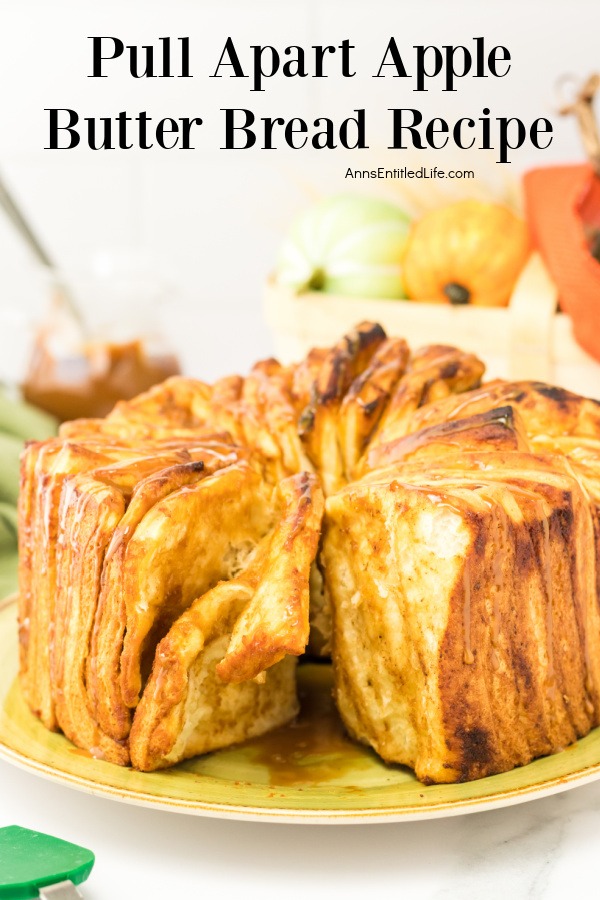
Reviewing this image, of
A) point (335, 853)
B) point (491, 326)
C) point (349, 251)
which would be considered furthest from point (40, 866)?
point (349, 251)

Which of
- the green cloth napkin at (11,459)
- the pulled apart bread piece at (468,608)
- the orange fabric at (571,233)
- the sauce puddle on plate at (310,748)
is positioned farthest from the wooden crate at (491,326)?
the sauce puddle on plate at (310,748)

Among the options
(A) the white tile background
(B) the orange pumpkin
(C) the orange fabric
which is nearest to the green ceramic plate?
(C) the orange fabric

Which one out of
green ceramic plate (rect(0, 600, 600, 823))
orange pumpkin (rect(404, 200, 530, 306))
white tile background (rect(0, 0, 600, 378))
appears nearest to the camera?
green ceramic plate (rect(0, 600, 600, 823))

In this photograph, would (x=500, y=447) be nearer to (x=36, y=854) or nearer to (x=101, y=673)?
(x=101, y=673)

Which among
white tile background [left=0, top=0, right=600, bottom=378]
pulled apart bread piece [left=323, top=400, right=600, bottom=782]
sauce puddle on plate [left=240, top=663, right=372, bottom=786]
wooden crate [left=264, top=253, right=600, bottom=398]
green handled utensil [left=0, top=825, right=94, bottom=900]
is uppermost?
white tile background [left=0, top=0, right=600, bottom=378]

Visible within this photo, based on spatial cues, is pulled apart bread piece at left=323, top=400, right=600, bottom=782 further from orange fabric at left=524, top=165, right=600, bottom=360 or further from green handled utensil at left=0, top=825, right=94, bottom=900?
orange fabric at left=524, top=165, right=600, bottom=360

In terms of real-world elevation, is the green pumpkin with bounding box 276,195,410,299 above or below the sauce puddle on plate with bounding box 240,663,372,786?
above

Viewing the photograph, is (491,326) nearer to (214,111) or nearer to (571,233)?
(571,233)
